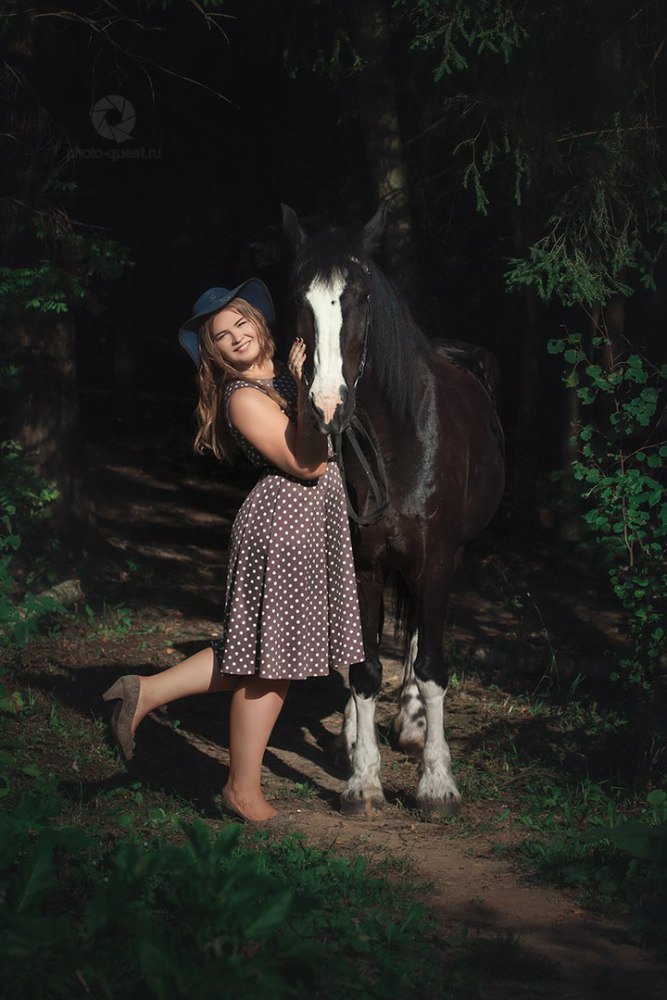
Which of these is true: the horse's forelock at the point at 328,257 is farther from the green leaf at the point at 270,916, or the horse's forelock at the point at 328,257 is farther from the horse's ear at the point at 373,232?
the green leaf at the point at 270,916

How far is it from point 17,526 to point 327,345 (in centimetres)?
466

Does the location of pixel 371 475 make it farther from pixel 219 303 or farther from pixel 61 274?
pixel 61 274

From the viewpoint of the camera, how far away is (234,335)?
14.7 feet

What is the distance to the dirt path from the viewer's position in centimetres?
375

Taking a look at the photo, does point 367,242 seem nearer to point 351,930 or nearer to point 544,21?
point 351,930

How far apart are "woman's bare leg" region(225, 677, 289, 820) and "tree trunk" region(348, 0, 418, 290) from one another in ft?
16.1

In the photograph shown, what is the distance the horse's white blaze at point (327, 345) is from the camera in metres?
4.27

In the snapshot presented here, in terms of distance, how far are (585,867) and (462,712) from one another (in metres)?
2.46

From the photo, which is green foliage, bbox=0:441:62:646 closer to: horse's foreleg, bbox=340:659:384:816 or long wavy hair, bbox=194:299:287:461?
horse's foreleg, bbox=340:659:384:816

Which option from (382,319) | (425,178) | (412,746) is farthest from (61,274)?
(412,746)

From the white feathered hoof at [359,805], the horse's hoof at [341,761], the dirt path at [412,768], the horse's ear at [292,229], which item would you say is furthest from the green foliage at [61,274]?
the white feathered hoof at [359,805]

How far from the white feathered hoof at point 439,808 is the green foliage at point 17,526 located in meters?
2.82

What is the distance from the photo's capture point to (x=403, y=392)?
5.18 meters

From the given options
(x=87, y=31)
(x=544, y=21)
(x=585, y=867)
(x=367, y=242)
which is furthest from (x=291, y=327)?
(x=87, y=31)
